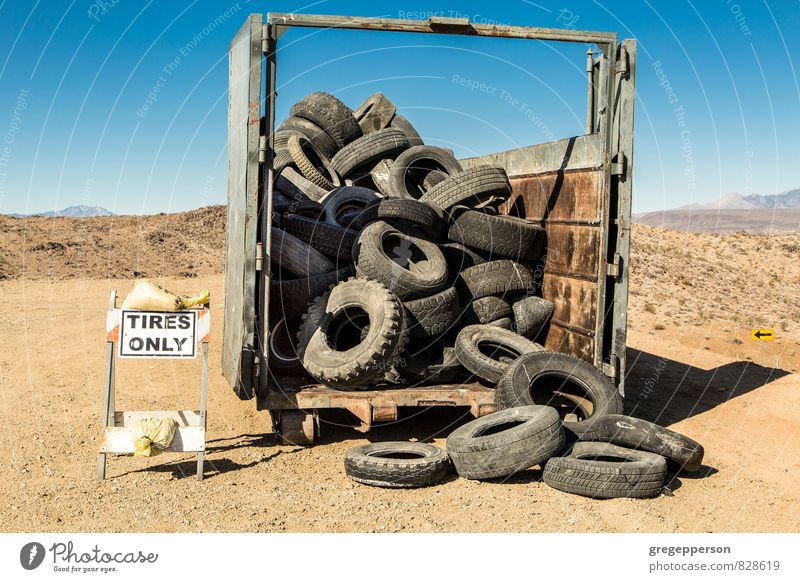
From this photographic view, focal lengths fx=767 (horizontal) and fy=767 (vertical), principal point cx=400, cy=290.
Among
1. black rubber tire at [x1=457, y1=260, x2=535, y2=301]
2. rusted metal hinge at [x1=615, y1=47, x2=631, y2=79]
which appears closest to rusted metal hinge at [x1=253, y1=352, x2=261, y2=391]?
black rubber tire at [x1=457, y1=260, x2=535, y2=301]

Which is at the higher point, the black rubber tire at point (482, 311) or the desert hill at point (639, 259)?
the desert hill at point (639, 259)

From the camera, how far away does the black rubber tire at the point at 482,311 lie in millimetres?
9070

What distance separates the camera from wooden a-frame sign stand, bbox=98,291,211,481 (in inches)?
254

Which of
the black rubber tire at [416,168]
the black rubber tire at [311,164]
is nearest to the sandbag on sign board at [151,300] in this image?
the black rubber tire at [416,168]

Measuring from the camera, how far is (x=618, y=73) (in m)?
7.73

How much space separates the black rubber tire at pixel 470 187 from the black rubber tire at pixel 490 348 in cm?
171

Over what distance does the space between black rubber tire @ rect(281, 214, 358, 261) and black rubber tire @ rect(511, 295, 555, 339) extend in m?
2.17

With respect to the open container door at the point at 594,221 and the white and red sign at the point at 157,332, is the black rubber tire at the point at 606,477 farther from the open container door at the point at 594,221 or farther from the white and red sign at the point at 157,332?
the white and red sign at the point at 157,332

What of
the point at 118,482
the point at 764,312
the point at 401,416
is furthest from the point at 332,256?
the point at 764,312

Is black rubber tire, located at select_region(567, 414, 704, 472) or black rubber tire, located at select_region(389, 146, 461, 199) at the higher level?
black rubber tire, located at select_region(389, 146, 461, 199)

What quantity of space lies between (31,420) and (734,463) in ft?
23.7

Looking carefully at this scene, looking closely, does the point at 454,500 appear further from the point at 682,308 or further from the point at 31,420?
the point at 682,308

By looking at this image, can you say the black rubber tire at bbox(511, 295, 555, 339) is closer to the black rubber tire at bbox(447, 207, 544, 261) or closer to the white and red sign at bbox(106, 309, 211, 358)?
the black rubber tire at bbox(447, 207, 544, 261)

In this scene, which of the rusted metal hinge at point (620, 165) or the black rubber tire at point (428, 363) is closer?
the rusted metal hinge at point (620, 165)
